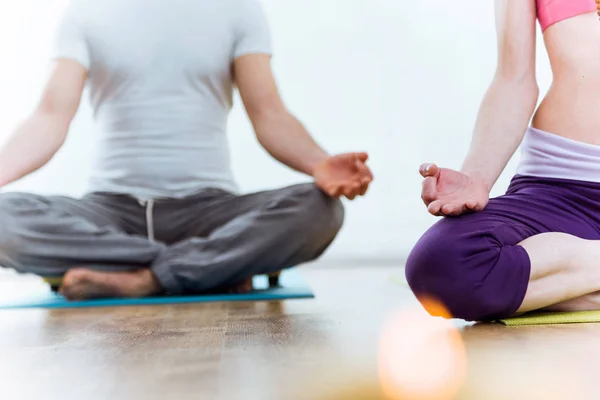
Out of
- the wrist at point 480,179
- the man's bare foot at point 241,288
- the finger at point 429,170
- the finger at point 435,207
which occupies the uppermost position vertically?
the finger at point 429,170

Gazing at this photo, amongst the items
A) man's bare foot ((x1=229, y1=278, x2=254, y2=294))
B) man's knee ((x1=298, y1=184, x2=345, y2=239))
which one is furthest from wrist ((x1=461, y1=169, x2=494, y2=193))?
man's bare foot ((x1=229, y1=278, x2=254, y2=294))

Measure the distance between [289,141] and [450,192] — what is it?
718 mm

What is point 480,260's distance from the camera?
3.43ft

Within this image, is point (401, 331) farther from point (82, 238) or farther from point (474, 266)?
point (82, 238)

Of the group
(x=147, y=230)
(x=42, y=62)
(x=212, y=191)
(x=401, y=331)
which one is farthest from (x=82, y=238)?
(x=42, y=62)

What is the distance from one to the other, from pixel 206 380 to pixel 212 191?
1100mm

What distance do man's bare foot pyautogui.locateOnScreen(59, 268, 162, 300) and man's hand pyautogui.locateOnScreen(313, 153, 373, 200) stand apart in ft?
1.48

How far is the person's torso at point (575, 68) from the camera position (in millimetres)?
1163

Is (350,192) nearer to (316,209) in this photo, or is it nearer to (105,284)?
(316,209)

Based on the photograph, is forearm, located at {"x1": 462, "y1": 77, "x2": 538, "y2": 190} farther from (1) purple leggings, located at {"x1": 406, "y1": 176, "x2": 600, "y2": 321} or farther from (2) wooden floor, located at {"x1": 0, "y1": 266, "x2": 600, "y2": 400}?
(2) wooden floor, located at {"x1": 0, "y1": 266, "x2": 600, "y2": 400}

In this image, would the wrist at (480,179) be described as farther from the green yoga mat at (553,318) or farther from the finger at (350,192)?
the finger at (350,192)

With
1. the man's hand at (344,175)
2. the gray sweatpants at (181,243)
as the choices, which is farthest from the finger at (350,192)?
the gray sweatpants at (181,243)

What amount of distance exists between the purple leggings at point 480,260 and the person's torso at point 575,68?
16 cm

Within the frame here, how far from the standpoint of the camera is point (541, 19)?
121cm
